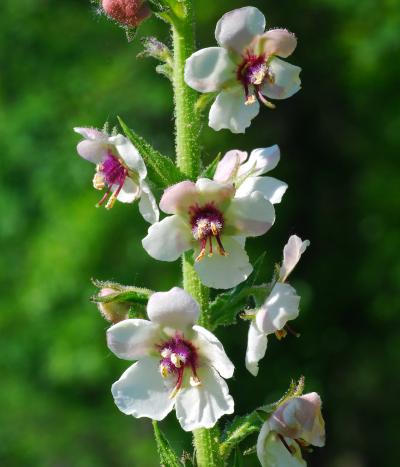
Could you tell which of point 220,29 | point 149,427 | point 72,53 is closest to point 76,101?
point 72,53

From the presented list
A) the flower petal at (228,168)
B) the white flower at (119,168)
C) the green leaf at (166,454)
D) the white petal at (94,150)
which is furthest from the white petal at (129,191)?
the green leaf at (166,454)

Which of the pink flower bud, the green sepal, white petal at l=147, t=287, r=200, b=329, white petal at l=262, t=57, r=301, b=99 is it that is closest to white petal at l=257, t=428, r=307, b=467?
white petal at l=147, t=287, r=200, b=329

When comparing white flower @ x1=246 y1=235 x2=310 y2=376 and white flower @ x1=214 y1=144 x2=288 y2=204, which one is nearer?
white flower @ x1=246 y1=235 x2=310 y2=376

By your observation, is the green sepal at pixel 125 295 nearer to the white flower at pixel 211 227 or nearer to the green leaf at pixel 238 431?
the white flower at pixel 211 227

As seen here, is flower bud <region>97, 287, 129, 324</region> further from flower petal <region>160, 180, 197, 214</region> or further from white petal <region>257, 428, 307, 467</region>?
white petal <region>257, 428, 307, 467</region>

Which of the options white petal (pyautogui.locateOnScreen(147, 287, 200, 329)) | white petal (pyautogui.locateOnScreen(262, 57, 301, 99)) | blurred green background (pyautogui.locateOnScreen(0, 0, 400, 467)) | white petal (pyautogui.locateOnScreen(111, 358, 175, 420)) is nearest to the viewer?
white petal (pyautogui.locateOnScreen(147, 287, 200, 329))
